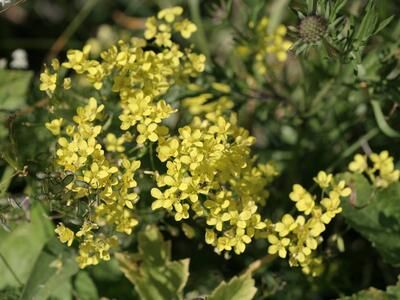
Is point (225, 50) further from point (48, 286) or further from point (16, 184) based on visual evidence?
point (48, 286)

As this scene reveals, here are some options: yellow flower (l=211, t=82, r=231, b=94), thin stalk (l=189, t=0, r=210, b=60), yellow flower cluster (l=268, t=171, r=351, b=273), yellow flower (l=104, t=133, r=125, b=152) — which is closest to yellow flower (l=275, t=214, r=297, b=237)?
yellow flower cluster (l=268, t=171, r=351, b=273)

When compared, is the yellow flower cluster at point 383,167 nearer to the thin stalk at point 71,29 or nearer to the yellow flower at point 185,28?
the yellow flower at point 185,28

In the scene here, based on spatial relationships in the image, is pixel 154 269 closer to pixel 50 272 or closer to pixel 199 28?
pixel 50 272

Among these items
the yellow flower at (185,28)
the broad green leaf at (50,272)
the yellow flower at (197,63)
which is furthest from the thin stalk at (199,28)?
the broad green leaf at (50,272)

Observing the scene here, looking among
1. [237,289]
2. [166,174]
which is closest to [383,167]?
[237,289]

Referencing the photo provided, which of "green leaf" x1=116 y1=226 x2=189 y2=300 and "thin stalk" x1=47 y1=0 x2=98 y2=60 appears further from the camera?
"thin stalk" x1=47 y1=0 x2=98 y2=60

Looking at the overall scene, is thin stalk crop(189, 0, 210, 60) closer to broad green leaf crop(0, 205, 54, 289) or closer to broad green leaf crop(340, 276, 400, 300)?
broad green leaf crop(0, 205, 54, 289)
